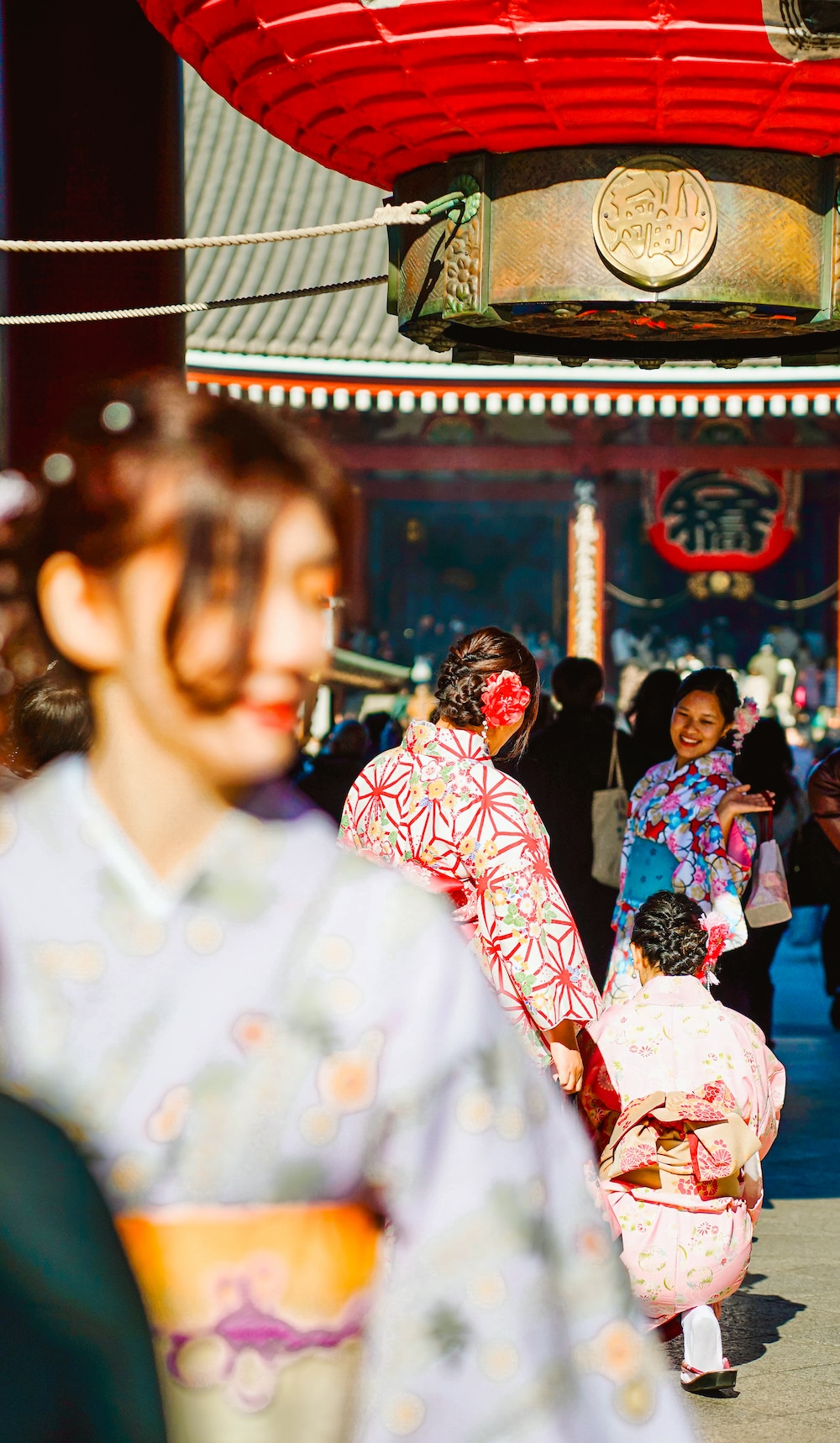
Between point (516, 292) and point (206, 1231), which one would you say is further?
point (516, 292)

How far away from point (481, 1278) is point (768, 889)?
449 cm

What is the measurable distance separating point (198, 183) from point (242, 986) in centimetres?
1462

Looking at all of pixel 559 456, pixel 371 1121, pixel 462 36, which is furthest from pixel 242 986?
pixel 559 456

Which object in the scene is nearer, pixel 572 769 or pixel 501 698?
pixel 501 698

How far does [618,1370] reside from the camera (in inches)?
43.3

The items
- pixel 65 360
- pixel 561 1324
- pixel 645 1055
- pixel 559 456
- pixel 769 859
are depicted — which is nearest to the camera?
pixel 561 1324

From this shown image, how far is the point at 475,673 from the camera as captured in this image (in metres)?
3.36

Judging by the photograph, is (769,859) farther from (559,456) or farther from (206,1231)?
(559,456)

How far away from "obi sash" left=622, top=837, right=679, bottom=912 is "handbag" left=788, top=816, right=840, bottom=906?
2.23m

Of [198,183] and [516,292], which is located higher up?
[198,183]

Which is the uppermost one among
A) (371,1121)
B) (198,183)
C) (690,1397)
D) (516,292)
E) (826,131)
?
(198,183)

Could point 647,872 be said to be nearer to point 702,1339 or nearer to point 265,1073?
point 702,1339

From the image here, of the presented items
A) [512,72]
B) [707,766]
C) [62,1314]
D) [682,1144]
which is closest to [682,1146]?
[682,1144]

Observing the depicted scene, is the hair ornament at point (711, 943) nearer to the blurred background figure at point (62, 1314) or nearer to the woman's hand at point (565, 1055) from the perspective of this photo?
the woman's hand at point (565, 1055)
